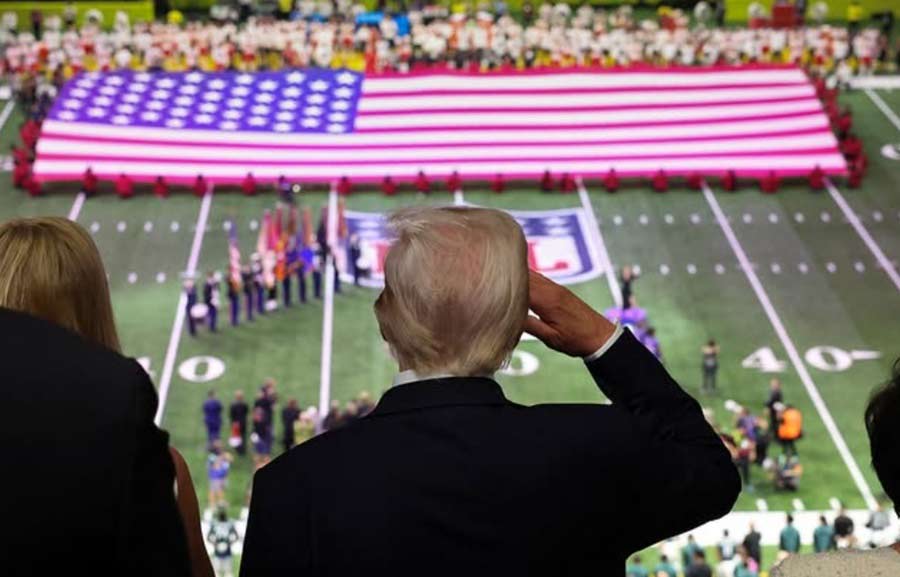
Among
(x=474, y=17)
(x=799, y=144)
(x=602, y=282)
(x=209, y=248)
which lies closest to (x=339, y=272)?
(x=209, y=248)

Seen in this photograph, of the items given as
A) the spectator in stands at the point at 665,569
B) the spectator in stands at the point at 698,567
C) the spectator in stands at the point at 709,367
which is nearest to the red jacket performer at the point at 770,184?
the spectator in stands at the point at 709,367

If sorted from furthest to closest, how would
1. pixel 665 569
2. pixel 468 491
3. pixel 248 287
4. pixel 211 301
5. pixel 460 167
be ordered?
pixel 460 167 → pixel 248 287 → pixel 211 301 → pixel 665 569 → pixel 468 491

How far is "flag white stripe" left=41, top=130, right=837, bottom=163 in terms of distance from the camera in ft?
78.8

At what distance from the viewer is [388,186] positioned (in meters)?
23.2

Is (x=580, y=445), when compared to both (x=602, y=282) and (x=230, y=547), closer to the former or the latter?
(x=230, y=547)

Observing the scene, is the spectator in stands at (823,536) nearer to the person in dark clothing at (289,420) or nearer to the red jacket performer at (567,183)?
the person in dark clothing at (289,420)

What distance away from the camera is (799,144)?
24.4 metres

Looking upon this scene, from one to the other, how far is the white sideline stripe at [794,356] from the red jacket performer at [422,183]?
411 cm

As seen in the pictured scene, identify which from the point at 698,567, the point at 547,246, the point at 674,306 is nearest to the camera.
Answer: the point at 698,567

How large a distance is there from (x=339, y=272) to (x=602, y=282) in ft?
11.2

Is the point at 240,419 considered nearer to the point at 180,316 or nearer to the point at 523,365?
the point at 180,316

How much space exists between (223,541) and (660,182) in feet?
37.9

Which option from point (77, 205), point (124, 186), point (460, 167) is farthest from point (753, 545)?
point (77, 205)

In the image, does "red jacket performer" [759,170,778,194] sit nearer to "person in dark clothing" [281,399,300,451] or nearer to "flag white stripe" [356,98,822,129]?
"flag white stripe" [356,98,822,129]
